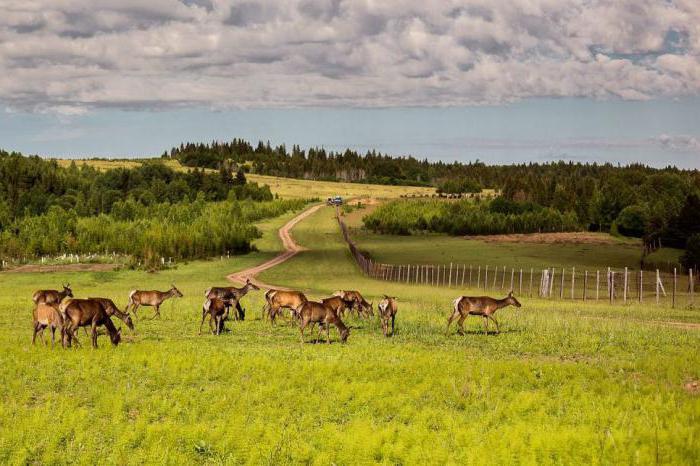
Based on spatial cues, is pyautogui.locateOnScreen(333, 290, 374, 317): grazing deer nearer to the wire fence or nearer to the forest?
→ the wire fence

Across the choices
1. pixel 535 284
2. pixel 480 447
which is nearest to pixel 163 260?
pixel 535 284

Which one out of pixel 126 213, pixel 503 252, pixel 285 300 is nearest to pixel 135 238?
pixel 126 213

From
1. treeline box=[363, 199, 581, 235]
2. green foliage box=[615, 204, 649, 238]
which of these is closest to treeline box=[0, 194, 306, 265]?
treeline box=[363, 199, 581, 235]

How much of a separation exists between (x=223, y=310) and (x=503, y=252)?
84131 mm

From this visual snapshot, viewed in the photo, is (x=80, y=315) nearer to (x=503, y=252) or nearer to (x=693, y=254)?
(x=693, y=254)

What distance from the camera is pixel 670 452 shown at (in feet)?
57.3

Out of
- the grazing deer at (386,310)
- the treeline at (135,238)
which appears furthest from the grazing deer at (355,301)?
the treeline at (135,238)

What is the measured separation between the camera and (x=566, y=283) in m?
75.4

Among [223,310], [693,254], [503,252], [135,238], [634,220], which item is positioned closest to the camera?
[223,310]

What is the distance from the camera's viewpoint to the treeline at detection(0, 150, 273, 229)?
16285cm

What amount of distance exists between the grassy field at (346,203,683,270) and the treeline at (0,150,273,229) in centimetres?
5527

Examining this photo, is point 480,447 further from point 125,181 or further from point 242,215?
point 125,181

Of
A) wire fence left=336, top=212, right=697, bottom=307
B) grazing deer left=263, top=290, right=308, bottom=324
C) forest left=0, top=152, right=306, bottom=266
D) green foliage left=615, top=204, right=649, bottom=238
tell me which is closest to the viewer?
grazing deer left=263, top=290, right=308, bottom=324

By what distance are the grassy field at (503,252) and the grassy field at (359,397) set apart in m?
62.9
